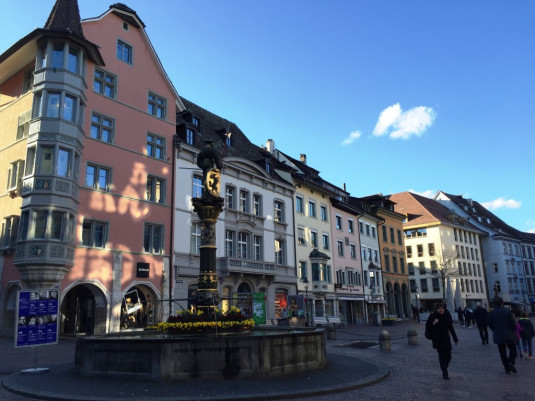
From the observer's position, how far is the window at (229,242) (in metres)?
32.3

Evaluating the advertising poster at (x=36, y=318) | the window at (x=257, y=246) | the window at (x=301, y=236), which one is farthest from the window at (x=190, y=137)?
the advertising poster at (x=36, y=318)

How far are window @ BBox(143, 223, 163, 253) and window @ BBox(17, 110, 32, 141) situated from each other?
840 cm

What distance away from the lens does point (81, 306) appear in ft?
83.8

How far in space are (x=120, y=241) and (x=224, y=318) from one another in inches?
594

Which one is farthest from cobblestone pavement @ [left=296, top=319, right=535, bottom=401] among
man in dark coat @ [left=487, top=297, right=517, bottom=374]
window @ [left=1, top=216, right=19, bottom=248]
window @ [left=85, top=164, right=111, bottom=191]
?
window @ [left=1, top=216, right=19, bottom=248]

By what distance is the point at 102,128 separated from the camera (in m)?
26.4

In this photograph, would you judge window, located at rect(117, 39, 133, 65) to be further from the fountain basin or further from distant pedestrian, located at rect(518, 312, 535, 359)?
distant pedestrian, located at rect(518, 312, 535, 359)

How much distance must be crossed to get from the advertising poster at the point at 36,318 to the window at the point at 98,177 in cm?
1338

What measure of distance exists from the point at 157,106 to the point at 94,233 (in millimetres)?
10085

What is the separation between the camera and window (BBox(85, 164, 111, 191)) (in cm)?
2506

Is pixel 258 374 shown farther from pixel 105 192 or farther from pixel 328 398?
pixel 105 192

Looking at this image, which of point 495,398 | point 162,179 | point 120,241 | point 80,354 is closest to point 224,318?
point 80,354

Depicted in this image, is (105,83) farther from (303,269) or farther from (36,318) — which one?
(303,269)

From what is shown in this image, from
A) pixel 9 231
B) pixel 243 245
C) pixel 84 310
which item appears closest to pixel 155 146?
pixel 9 231
